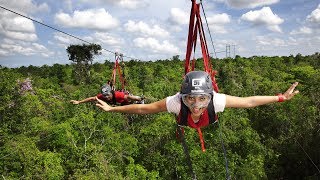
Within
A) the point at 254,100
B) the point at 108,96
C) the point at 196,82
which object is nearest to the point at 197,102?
the point at 196,82

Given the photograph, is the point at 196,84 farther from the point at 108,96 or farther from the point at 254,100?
the point at 108,96

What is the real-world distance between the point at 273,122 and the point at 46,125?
23.9m

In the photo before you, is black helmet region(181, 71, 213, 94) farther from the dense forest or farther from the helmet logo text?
the dense forest

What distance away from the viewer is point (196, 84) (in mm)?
4895

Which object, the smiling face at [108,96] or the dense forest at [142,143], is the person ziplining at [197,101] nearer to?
the smiling face at [108,96]

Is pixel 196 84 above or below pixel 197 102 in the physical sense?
above

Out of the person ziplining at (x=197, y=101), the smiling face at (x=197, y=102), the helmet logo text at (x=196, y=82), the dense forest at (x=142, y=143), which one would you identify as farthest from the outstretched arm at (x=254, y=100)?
the dense forest at (x=142, y=143)

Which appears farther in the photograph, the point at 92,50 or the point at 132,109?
the point at 92,50

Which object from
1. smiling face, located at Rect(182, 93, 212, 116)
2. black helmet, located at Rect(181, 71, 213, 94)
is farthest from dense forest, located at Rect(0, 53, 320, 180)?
black helmet, located at Rect(181, 71, 213, 94)

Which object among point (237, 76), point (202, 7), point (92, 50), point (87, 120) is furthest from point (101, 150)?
point (92, 50)

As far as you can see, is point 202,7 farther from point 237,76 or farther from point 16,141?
point 237,76

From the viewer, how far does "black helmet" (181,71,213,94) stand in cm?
488

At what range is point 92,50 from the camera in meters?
80.1

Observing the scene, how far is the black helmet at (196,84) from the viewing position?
16.0 ft
